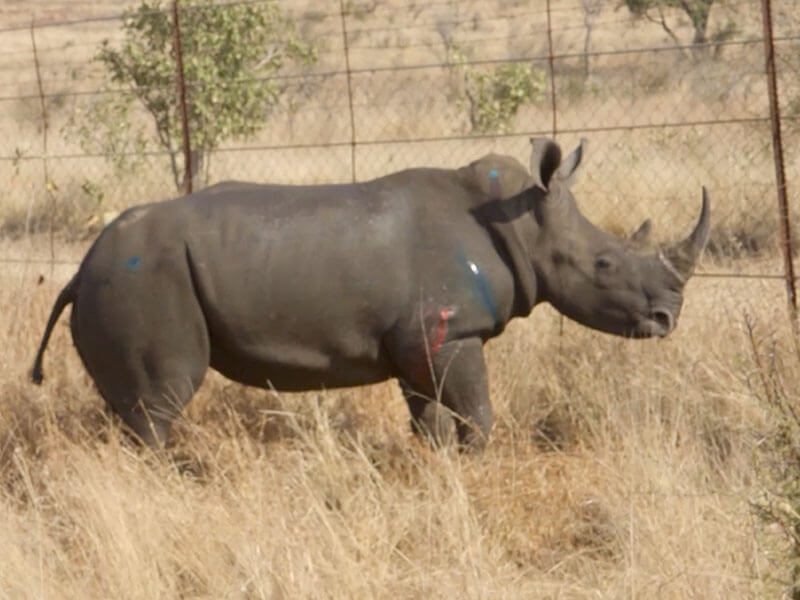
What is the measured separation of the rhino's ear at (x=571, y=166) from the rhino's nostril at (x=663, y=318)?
2.14ft

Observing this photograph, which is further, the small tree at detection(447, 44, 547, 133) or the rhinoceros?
the small tree at detection(447, 44, 547, 133)

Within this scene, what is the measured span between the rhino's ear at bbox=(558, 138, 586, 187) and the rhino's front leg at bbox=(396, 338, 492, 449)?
0.85 metres

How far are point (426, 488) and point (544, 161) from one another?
1.50m

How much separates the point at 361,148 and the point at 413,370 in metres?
A: 12.2

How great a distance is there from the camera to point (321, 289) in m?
6.94

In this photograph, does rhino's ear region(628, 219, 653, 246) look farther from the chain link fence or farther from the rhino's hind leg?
the rhino's hind leg

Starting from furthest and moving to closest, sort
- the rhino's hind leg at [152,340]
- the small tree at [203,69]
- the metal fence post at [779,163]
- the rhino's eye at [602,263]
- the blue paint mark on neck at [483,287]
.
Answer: the small tree at [203,69] < the metal fence post at [779,163] < the rhino's eye at [602,263] < the blue paint mark on neck at [483,287] < the rhino's hind leg at [152,340]

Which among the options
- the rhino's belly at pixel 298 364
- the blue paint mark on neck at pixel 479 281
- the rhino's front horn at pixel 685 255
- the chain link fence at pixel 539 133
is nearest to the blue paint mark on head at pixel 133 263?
the rhino's belly at pixel 298 364

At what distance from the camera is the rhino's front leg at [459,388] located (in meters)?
6.91

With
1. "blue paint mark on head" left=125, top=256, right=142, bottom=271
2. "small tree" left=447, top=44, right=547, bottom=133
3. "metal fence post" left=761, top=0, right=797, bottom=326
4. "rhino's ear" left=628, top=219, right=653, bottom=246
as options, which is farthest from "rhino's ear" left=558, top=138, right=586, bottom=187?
"small tree" left=447, top=44, right=547, bottom=133

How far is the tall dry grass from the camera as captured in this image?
17.9 feet

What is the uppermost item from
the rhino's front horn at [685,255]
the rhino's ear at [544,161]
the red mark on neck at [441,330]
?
the rhino's ear at [544,161]

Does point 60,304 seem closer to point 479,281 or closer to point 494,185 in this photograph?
point 479,281

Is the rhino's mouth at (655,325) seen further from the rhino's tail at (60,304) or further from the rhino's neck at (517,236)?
the rhino's tail at (60,304)
